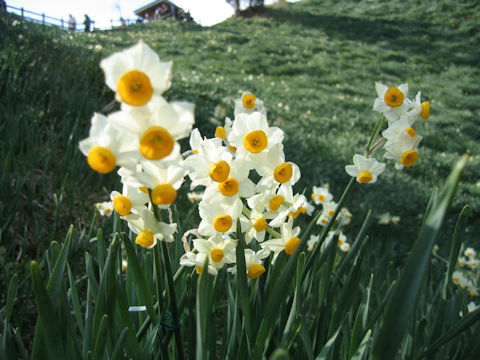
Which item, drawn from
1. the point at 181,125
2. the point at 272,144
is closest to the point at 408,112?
the point at 272,144

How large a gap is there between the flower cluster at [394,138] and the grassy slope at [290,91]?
1.06 metres

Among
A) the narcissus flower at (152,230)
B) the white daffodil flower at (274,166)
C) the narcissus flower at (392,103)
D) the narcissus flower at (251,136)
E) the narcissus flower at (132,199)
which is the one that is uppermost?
the narcissus flower at (392,103)

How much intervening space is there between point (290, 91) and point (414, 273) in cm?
790

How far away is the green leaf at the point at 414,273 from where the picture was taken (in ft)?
1.26

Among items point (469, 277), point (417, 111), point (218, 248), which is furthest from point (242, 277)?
point (469, 277)

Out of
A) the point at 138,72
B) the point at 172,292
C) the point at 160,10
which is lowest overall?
the point at 172,292

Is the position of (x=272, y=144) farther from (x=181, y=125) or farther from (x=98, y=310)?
(x=98, y=310)

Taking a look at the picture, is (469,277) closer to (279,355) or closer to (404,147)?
(404,147)

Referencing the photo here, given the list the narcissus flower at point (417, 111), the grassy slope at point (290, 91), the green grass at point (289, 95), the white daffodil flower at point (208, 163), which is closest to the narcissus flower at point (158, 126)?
the white daffodil flower at point (208, 163)

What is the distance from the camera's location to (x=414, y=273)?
40cm

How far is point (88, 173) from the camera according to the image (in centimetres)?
275

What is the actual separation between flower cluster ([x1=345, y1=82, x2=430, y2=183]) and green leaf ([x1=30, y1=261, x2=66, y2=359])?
0.59 m

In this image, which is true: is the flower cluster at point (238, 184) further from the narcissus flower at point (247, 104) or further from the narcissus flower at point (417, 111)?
the narcissus flower at point (417, 111)

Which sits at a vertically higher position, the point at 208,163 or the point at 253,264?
the point at 208,163
